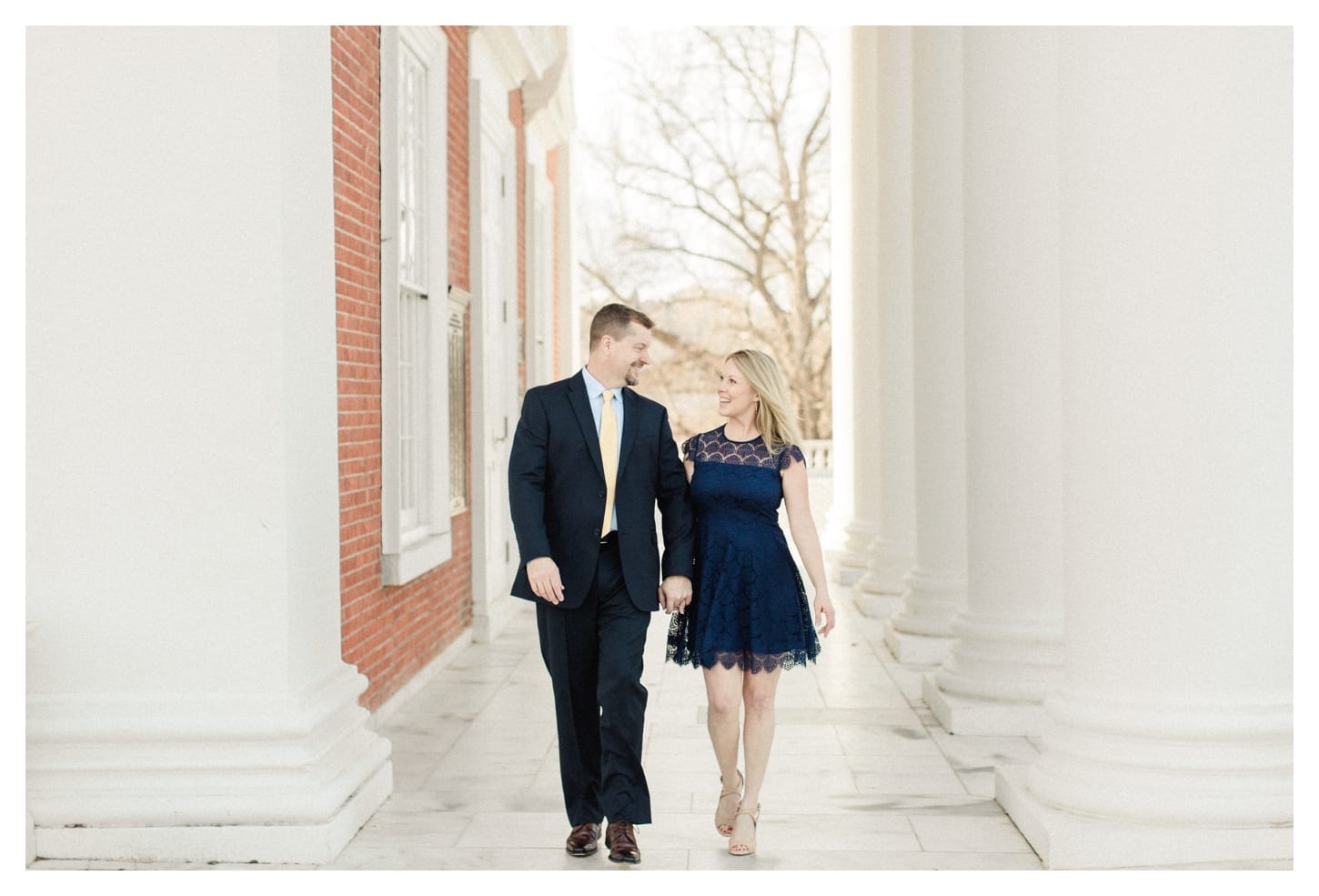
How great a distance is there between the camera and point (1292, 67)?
5164 millimetres

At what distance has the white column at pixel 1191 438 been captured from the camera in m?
5.16

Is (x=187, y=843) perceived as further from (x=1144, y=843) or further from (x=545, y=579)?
(x=1144, y=843)

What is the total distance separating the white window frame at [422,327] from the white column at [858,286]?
Result: 5.79m

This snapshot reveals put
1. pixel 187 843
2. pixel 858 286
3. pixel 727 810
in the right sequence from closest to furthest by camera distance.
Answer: pixel 187 843
pixel 727 810
pixel 858 286

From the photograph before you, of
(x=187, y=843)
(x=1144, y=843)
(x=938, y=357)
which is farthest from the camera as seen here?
(x=938, y=357)

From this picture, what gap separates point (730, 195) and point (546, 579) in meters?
33.0

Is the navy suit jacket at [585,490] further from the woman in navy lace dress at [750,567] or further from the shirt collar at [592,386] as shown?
the woman in navy lace dress at [750,567]

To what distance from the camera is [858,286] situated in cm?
1537

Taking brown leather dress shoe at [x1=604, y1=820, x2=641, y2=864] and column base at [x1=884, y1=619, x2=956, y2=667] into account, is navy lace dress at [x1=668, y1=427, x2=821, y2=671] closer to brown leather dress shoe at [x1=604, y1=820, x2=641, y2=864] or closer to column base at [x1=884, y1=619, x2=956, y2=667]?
brown leather dress shoe at [x1=604, y1=820, x2=641, y2=864]

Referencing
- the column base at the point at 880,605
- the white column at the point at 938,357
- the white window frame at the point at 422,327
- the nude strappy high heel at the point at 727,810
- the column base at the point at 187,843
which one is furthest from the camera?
the column base at the point at 880,605

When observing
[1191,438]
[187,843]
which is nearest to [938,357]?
[1191,438]

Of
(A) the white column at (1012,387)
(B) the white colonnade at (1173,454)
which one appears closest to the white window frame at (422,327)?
(A) the white column at (1012,387)

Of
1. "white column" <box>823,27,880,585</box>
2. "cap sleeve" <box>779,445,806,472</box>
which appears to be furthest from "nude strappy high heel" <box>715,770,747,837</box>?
"white column" <box>823,27,880,585</box>

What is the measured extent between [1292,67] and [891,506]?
826 centimetres
